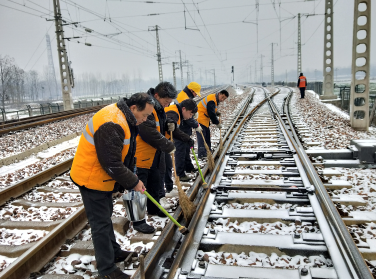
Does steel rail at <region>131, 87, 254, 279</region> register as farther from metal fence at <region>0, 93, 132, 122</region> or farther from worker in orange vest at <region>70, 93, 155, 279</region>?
metal fence at <region>0, 93, 132, 122</region>

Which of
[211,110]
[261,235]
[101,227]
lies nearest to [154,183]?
[101,227]

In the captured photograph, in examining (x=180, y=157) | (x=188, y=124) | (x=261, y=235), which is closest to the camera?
(x=261, y=235)

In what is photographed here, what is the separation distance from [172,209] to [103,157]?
208 cm

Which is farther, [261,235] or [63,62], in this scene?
[63,62]

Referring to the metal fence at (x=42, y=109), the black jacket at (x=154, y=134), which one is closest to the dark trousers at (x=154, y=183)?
the black jacket at (x=154, y=134)

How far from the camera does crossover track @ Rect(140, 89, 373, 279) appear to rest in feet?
9.14

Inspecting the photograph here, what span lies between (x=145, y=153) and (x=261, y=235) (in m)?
1.78

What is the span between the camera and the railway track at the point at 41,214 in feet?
10.4

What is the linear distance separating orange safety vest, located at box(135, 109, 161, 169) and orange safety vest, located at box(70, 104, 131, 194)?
3.88 ft

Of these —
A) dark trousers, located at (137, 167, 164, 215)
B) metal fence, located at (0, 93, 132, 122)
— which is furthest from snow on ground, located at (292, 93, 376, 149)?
metal fence, located at (0, 93, 132, 122)

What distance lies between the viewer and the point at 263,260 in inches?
119

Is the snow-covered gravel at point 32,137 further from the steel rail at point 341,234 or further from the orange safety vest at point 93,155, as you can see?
the steel rail at point 341,234

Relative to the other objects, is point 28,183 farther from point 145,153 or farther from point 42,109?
point 42,109

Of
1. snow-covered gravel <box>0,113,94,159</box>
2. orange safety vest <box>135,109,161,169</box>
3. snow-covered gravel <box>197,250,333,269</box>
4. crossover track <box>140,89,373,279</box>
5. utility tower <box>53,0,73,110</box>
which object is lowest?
snow-covered gravel <box>197,250,333,269</box>
